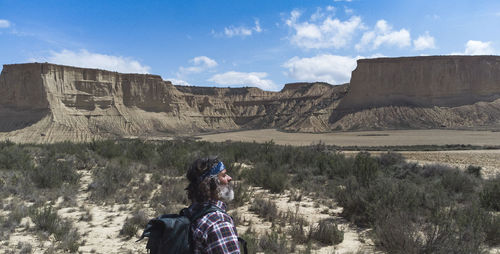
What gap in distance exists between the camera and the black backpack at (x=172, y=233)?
1.65m

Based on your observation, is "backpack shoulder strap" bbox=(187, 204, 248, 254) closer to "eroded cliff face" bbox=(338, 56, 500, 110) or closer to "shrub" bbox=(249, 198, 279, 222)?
"shrub" bbox=(249, 198, 279, 222)

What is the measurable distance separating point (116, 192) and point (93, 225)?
2.27 meters

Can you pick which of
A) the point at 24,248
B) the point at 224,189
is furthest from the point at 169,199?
the point at 224,189

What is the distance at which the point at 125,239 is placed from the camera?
5.29 meters

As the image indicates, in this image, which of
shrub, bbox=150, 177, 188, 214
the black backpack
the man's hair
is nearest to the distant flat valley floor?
shrub, bbox=150, 177, 188, 214

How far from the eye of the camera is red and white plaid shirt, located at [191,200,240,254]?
1.62m

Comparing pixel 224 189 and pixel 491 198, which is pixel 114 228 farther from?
pixel 491 198

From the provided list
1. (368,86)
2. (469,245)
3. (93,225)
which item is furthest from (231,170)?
(368,86)

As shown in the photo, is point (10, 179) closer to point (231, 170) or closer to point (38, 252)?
point (38, 252)

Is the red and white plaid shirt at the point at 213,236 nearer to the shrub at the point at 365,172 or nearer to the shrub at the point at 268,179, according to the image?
the shrub at the point at 268,179

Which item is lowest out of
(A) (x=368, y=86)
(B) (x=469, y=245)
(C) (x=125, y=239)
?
(C) (x=125, y=239)

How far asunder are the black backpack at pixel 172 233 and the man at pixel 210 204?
0.03 m

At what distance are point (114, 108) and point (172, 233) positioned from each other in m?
65.8

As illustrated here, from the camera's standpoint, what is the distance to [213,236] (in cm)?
163
